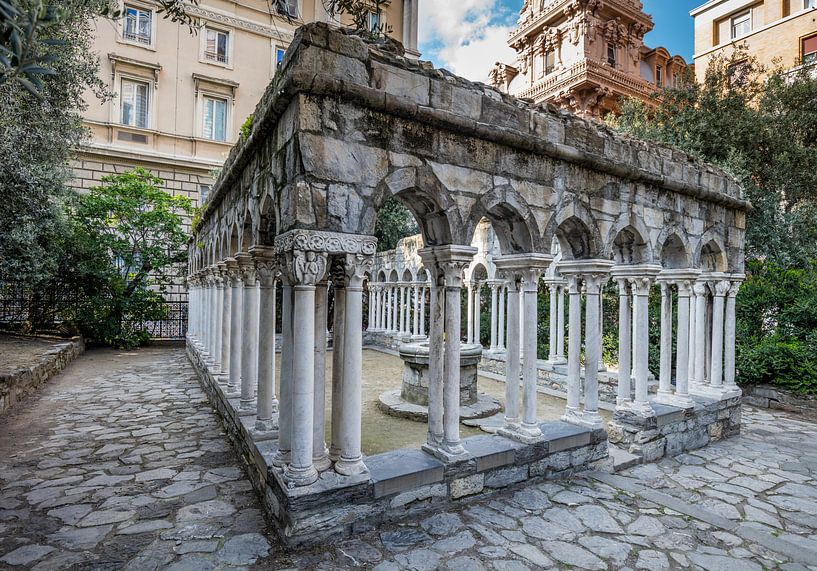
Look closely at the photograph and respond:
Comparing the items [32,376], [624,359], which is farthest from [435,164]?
[32,376]

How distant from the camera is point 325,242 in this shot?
3328 millimetres

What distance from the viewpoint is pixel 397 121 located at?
3.67m

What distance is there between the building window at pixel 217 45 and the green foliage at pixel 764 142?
16708 millimetres

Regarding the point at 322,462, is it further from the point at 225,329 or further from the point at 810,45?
the point at 810,45

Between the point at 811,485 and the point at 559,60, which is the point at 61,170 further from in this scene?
the point at 559,60

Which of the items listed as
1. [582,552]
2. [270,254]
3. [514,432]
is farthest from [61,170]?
[582,552]

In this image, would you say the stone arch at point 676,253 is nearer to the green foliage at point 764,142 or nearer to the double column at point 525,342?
the double column at point 525,342

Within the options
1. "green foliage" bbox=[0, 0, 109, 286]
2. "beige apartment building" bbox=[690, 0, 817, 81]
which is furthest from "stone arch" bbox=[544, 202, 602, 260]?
"beige apartment building" bbox=[690, 0, 817, 81]

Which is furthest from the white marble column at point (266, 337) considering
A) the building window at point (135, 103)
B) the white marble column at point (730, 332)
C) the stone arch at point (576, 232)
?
the building window at point (135, 103)

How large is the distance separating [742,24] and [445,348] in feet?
81.8

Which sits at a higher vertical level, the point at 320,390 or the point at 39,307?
the point at 39,307

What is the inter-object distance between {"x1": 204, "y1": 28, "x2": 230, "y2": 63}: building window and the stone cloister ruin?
616 inches

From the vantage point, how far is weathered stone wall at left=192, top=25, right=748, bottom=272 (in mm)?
3318

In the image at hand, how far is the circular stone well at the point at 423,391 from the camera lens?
245 inches
